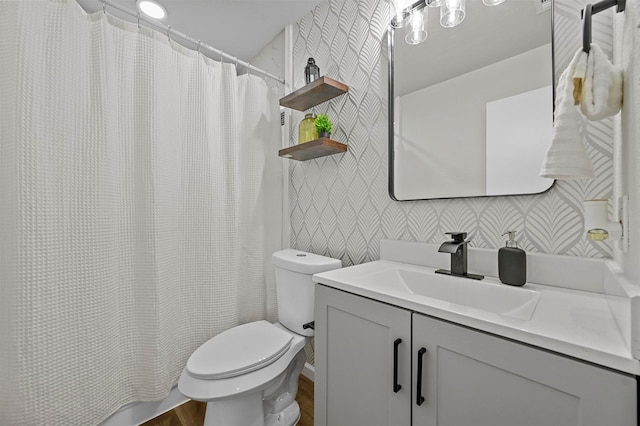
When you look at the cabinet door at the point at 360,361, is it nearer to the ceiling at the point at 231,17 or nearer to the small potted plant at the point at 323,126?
the small potted plant at the point at 323,126

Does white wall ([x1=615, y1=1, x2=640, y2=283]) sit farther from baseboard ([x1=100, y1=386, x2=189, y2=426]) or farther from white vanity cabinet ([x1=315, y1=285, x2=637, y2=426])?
baseboard ([x1=100, y1=386, x2=189, y2=426])

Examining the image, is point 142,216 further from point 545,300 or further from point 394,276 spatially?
point 545,300

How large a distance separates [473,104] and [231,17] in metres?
1.60

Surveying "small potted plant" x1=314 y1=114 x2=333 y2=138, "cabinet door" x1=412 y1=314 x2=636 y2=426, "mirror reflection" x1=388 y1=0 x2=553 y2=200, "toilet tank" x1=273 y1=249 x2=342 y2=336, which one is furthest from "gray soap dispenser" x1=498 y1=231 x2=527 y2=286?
"small potted plant" x1=314 y1=114 x2=333 y2=138

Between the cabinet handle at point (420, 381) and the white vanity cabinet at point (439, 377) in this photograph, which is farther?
the cabinet handle at point (420, 381)

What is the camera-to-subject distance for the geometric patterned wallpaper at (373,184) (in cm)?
87

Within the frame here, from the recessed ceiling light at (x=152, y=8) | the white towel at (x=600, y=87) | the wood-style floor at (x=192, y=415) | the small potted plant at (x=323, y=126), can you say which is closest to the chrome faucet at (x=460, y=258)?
the white towel at (x=600, y=87)

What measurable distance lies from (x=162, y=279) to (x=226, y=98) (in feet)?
3.54

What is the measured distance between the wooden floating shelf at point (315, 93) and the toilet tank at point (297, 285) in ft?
2.98

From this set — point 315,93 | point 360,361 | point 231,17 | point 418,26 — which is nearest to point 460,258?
point 360,361

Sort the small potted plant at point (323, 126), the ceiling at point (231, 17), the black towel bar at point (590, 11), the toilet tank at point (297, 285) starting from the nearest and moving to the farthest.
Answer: the black towel bar at point (590, 11) → the toilet tank at point (297, 285) → the small potted plant at point (323, 126) → the ceiling at point (231, 17)

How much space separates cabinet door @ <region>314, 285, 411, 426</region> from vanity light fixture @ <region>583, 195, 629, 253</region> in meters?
Result: 0.49

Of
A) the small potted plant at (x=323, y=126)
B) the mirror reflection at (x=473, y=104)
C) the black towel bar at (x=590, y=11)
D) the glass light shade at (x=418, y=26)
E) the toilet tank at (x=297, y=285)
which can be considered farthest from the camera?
the small potted plant at (x=323, y=126)

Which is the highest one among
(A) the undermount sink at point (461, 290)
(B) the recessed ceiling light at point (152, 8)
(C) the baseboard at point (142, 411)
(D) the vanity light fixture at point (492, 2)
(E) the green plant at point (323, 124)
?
(B) the recessed ceiling light at point (152, 8)
